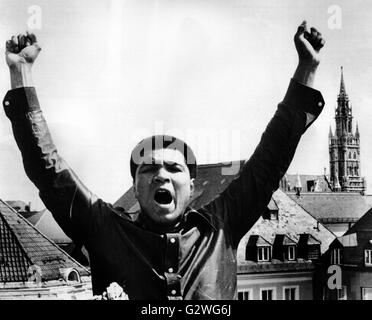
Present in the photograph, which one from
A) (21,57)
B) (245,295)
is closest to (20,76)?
(21,57)

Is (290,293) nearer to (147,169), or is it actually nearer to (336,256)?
(336,256)

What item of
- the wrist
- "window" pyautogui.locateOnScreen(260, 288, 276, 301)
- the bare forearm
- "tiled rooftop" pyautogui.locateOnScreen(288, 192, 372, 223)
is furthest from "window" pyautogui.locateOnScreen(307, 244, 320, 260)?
the wrist

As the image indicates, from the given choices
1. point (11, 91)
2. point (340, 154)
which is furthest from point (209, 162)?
point (11, 91)

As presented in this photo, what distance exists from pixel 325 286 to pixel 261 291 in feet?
1.38

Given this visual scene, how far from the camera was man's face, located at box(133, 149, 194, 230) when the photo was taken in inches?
183

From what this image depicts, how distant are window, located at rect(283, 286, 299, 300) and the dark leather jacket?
0.45m

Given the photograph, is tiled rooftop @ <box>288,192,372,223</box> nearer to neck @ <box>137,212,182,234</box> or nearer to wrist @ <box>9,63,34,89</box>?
neck @ <box>137,212,182,234</box>

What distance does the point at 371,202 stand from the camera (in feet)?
16.9

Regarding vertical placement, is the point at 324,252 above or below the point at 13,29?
below

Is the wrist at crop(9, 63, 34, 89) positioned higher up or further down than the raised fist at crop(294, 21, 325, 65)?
further down

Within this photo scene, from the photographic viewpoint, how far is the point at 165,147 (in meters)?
4.73

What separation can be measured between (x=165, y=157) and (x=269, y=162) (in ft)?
2.15

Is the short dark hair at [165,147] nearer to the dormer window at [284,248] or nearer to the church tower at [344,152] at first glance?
the dormer window at [284,248]
